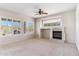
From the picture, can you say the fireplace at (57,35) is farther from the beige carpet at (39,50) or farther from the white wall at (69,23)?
the beige carpet at (39,50)

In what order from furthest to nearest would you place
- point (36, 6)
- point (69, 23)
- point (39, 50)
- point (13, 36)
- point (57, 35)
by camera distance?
point (57, 35)
point (13, 36)
point (69, 23)
point (36, 6)
point (39, 50)

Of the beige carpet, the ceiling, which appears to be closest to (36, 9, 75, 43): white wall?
the ceiling

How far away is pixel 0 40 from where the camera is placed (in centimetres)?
465

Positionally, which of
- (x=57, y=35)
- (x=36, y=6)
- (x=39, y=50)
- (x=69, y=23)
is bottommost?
(x=39, y=50)

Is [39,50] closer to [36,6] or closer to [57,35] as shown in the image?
Result: [36,6]

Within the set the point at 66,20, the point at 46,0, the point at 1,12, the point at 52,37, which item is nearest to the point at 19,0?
the point at 46,0

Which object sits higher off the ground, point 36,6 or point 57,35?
point 36,6

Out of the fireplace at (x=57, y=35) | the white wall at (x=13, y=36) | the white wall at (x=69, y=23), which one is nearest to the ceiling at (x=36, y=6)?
the white wall at (x=13, y=36)

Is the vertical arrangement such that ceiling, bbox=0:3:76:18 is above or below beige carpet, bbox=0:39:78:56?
above

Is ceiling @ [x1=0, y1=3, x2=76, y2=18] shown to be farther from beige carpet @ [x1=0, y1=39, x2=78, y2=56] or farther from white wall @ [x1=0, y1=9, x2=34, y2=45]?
beige carpet @ [x1=0, y1=39, x2=78, y2=56]

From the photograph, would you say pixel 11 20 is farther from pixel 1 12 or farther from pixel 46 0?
pixel 46 0

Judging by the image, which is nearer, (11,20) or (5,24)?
(5,24)

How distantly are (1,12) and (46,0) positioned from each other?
164 inches

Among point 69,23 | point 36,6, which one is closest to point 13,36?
point 36,6
